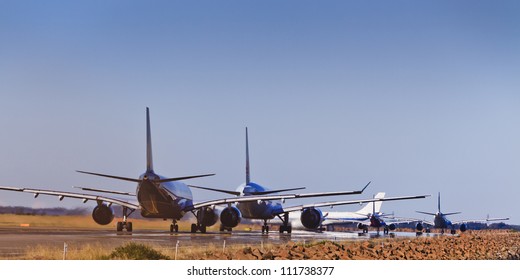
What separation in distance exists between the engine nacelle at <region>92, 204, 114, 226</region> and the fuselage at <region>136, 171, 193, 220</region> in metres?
2.56

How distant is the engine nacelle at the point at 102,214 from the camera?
181ft

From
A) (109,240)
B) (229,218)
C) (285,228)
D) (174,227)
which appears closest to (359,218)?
(285,228)

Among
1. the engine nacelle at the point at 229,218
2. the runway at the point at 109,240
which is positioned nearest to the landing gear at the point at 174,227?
the engine nacelle at the point at 229,218

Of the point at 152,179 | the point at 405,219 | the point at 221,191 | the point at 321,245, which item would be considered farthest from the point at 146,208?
the point at 405,219

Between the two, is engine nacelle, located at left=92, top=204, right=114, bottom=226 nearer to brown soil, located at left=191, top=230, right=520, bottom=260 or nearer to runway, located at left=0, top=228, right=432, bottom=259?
runway, located at left=0, top=228, right=432, bottom=259

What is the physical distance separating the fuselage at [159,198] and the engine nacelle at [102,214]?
2559 mm

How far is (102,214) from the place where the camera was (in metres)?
55.3

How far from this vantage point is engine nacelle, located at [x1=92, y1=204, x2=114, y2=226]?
55188 mm

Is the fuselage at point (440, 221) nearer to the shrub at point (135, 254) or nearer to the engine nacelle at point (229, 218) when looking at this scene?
the engine nacelle at point (229, 218)

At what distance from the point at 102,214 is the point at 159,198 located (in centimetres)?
499

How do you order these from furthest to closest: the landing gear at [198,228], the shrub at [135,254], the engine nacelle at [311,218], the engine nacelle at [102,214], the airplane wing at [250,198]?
1. the engine nacelle at [311,218]
2. the landing gear at [198,228]
3. the engine nacelle at [102,214]
4. the airplane wing at [250,198]
5. the shrub at [135,254]

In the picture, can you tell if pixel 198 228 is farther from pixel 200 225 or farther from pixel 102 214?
pixel 102 214

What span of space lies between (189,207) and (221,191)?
525 centimetres
